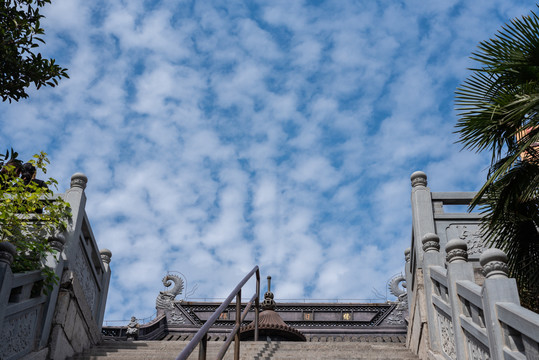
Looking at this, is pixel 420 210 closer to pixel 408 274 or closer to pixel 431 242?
pixel 431 242

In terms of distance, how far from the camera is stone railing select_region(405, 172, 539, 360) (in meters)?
5.75

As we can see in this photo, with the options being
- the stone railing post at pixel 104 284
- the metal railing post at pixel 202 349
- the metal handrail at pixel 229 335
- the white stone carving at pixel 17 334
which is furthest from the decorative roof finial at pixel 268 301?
the metal railing post at pixel 202 349

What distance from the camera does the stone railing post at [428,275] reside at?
839 centimetres

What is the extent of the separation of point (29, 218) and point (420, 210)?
580 centimetres

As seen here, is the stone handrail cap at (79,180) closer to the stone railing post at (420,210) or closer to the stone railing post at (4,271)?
the stone railing post at (4,271)

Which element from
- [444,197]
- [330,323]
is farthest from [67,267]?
[330,323]

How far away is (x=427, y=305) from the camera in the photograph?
28.6 ft

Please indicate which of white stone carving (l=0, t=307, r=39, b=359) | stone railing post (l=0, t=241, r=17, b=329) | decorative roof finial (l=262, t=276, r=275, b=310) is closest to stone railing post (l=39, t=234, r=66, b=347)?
white stone carving (l=0, t=307, r=39, b=359)

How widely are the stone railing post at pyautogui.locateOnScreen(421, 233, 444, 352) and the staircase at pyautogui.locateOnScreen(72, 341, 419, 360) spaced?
2.00 ft

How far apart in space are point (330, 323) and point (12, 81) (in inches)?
491

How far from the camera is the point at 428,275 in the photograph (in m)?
8.77

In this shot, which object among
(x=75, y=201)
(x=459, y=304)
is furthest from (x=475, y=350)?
(x=75, y=201)

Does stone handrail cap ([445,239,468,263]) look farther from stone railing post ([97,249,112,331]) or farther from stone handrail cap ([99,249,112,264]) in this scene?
stone handrail cap ([99,249,112,264])

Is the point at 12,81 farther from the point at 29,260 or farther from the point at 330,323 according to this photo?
the point at 330,323
